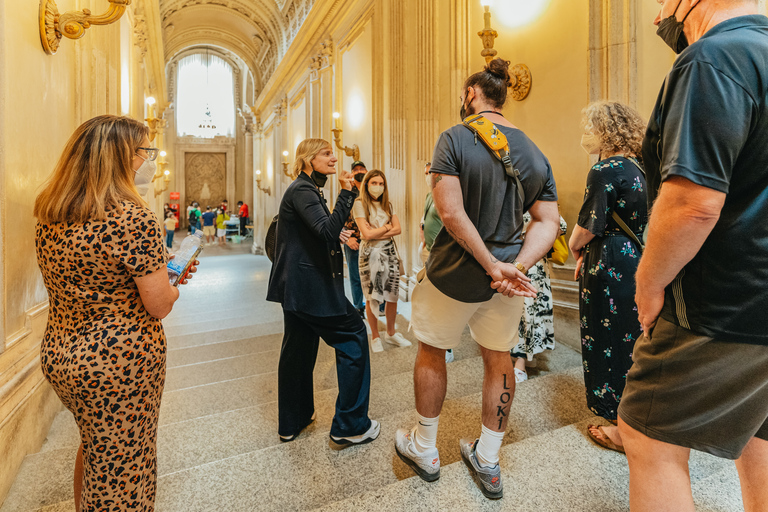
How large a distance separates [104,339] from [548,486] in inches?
68.7

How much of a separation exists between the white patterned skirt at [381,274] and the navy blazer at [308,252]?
63.3 inches

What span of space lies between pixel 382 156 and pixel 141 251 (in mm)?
5575

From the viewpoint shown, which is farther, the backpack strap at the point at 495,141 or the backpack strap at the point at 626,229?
the backpack strap at the point at 626,229

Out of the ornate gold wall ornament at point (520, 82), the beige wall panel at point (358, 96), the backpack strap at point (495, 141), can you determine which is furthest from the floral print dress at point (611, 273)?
the beige wall panel at point (358, 96)

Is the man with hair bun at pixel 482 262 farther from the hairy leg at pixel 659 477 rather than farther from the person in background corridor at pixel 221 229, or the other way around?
the person in background corridor at pixel 221 229

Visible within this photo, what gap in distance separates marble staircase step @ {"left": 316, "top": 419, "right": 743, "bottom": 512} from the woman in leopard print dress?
29.8 inches

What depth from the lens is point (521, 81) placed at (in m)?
4.09

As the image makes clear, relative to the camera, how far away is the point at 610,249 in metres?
2.05

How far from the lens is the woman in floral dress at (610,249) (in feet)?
6.59

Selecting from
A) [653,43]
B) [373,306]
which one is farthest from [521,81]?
[373,306]

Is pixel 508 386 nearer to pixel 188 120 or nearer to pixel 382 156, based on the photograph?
pixel 382 156

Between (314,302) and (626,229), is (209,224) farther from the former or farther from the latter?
(626,229)

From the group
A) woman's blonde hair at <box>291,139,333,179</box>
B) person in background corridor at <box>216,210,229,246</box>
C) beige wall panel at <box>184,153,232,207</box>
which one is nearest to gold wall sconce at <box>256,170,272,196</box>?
person in background corridor at <box>216,210,229,246</box>

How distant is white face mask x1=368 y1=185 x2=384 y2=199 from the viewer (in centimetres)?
394
